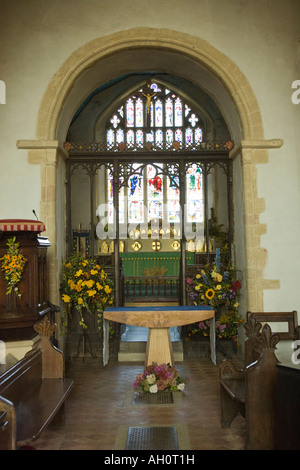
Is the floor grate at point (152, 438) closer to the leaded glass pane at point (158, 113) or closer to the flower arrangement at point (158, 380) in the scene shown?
the flower arrangement at point (158, 380)

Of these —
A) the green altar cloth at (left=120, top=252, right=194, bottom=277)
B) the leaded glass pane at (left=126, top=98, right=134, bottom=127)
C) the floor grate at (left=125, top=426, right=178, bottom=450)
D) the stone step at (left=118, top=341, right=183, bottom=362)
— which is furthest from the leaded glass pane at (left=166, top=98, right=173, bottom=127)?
the floor grate at (left=125, top=426, right=178, bottom=450)

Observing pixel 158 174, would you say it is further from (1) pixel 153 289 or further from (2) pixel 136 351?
(1) pixel 153 289

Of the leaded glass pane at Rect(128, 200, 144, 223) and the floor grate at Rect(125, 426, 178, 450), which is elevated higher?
the leaded glass pane at Rect(128, 200, 144, 223)

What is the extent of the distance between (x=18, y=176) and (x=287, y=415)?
16.5ft

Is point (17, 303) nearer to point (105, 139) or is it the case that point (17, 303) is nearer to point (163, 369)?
point (163, 369)

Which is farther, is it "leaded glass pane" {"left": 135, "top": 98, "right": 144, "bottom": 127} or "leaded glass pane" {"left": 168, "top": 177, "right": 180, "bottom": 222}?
"leaded glass pane" {"left": 135, "top": 98, "right": 144, "bottom": 127}

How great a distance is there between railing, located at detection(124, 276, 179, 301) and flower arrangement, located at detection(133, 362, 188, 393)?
4.69 metres

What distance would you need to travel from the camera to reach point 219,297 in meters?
6.82

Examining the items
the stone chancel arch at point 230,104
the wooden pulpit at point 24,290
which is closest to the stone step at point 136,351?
the stone chancel arch at point 230,104

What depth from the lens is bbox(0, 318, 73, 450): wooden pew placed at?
2.40 metres

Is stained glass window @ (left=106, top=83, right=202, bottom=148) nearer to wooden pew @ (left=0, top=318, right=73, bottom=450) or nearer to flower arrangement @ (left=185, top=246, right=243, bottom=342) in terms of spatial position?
flower arrangement @ (left=185, top=246, right=243, bottom=342)

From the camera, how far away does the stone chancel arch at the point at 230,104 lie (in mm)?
6594

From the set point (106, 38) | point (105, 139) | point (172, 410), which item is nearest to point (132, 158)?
point (106, 38)

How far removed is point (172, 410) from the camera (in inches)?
181
